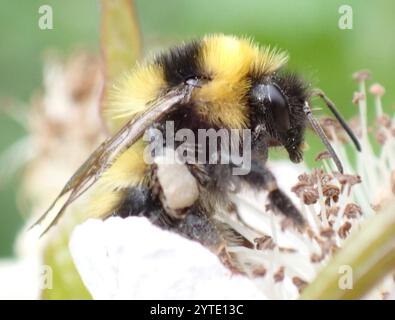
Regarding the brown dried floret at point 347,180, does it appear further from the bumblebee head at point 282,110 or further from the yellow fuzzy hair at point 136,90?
the yellow fuzzy hair at point 136,90

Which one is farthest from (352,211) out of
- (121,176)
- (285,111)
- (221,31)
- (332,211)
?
(221,31)

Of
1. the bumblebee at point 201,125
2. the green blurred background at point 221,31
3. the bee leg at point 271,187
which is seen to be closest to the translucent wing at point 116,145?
the bumblebee at point 201,125

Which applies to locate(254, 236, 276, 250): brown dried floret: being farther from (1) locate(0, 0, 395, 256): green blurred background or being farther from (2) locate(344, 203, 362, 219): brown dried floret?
(1) locate(0, 0, 395, 256): green blurred background

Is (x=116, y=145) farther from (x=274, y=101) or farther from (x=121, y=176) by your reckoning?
(x=274, y=101)

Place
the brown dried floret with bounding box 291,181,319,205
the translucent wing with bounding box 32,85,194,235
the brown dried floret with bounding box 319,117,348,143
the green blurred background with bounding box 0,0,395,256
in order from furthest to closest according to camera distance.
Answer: the green blurred background with bounding box 0,0,395,256, the brown dried floret with bounding box 319,117,348,143, the brown dried floret with bounding box 291,181,319,205, the translucent wing with bounding box 32,85,194,235

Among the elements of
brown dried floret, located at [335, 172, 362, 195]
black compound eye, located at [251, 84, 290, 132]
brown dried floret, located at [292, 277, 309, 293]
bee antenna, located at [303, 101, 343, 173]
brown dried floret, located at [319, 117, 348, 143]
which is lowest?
brown dried floret, located at [292, 277, 309, 293]

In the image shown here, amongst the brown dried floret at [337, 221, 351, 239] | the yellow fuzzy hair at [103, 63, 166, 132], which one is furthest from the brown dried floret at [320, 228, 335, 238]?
the yellow fuzzy hair at [103, 63, 166, 132]

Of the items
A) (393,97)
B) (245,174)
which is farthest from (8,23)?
(245,174)
